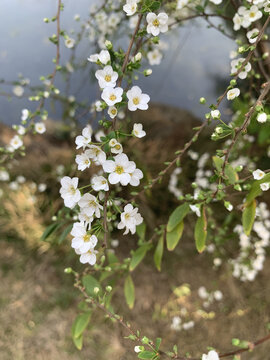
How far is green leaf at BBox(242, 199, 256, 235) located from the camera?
0.63 meters

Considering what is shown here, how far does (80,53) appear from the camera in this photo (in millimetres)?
1356

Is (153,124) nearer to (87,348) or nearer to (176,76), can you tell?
(176,76)

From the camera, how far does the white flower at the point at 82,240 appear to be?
0.49 metres

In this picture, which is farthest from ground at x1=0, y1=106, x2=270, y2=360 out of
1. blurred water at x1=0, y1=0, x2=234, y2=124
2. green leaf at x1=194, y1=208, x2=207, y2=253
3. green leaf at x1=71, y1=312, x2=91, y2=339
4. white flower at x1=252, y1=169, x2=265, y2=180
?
white flower at x1=252, y1=169, x2=265, y2=180

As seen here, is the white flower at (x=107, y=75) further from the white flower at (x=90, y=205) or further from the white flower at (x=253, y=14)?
the white flower at (x=253, y=14)

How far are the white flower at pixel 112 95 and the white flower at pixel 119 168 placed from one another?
8cm

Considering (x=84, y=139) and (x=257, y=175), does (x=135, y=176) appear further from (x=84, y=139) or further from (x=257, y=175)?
(x=257, y=175)

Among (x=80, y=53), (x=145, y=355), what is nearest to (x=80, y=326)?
(x=145, y=355)

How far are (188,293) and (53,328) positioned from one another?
625mm

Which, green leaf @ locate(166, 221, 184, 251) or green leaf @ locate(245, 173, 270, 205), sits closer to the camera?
green leaf @ locate(245, 173, 270, 205)

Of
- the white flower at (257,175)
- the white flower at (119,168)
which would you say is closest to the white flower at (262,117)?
the white flower at (257,175)

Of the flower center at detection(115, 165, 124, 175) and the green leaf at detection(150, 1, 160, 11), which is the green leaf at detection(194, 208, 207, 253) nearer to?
the flower center at detection(115, 165, 124, 175)

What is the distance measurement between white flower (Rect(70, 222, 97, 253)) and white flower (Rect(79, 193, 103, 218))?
3 centimetres

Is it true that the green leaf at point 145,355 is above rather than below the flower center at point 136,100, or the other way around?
below
